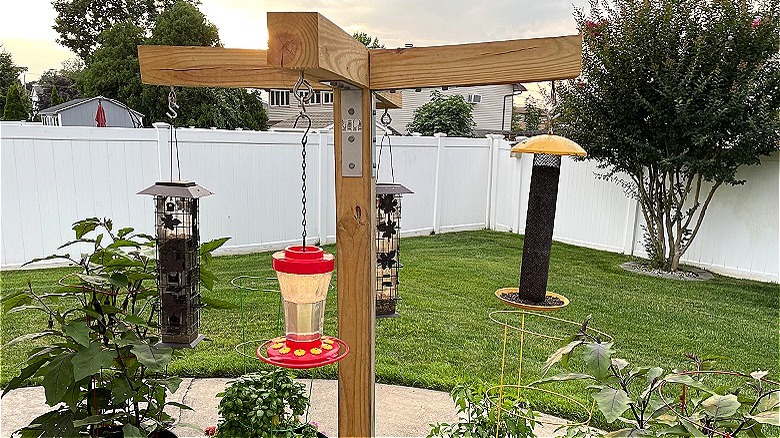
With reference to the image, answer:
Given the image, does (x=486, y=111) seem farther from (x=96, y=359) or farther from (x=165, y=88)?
(x=96, y=359)

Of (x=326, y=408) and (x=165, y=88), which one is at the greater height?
(x=165, y=88)

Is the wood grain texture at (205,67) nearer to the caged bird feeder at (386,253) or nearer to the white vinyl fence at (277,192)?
the caged bird feeder at (386,253)

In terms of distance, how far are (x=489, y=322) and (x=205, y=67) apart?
3.58 meters

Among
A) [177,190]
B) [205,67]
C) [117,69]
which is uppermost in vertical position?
[117,69]

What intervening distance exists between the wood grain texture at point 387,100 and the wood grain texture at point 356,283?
1.65ft

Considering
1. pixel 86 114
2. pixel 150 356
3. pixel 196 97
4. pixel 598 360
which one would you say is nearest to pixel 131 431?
pixel 150 356

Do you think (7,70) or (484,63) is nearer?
(484,63)

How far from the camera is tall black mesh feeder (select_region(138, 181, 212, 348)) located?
2.62 metres

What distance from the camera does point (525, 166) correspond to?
936 centimetres

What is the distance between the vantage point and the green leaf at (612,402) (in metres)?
1.26

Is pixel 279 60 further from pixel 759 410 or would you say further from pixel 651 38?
pixel 651 38

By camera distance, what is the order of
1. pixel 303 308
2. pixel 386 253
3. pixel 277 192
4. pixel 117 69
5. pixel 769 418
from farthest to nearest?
pixel 117 69 < pixel 277 192 < pixel 386 253 < pixel 303 308 < pixel 769 418

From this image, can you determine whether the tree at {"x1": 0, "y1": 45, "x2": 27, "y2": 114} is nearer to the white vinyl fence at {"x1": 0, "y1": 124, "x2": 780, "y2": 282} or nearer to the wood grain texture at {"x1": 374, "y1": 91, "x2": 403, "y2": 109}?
the white vinyl fence at {"x1": 0, "y1": 124, "x2": 780, "y2": 282}

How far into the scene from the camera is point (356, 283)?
1992 millimetres
